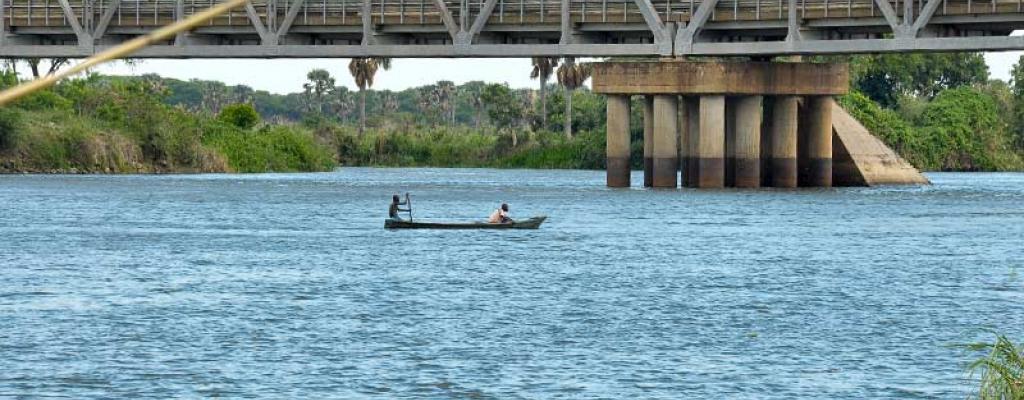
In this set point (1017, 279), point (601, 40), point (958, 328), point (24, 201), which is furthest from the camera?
point (601, 40)

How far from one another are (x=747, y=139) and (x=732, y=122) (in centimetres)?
153

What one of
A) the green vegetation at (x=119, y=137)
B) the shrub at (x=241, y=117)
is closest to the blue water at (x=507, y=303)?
the green vegetation at (x=119, y=137)

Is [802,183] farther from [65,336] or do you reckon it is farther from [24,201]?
[65,336]

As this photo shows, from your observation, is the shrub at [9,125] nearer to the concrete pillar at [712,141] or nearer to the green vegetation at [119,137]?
the green vegetation at [119,137]

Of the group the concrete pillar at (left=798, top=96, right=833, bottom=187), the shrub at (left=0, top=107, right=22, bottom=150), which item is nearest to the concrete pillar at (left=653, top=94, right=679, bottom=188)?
the concrete pillar at (left=798, top=96, right=833, bottom=187)

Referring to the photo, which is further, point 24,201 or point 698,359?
point 24,201

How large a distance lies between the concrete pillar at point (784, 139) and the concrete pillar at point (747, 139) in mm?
1319

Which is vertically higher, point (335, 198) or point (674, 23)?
point (674, 23)

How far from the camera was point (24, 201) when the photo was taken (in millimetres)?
81125

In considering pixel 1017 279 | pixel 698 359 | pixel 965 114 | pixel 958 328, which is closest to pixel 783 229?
pixel 1017 279

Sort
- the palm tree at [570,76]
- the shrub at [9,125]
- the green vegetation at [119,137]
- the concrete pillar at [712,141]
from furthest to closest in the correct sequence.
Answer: the palm tree at [570,76]
the green vegetation at [119,137]
the shrub at [9,125]
the concrete pillar at [712,141]

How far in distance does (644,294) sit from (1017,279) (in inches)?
353

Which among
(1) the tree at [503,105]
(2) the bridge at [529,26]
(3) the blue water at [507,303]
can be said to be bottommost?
(3) the blue water at [507,303]

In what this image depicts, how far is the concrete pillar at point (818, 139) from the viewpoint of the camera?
311 ft
